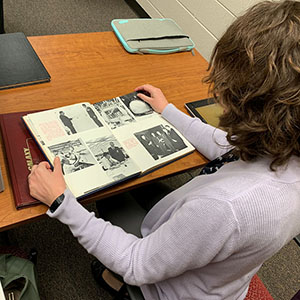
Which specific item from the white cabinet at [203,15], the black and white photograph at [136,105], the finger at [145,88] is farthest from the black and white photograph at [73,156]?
the white cabinet at [203,15]

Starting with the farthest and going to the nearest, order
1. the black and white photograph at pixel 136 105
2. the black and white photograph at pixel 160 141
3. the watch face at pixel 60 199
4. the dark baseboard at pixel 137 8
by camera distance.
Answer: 1. the dark baseboard at pixel 137 8
2. the black and white photograph at pixel 136 105
3. the black and white photograph at pixel 160 141
4. the watch face at pixel 60 199

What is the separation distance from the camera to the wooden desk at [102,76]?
1049 millimetres

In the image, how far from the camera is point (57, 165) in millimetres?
867

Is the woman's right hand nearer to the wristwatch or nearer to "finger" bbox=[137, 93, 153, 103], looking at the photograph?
"finger" bbox=[137, 93, 153, 103]

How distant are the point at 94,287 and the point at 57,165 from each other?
2.68 feet

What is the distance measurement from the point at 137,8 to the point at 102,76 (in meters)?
2.28

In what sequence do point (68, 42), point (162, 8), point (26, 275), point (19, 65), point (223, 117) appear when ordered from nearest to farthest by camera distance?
point (223, 117) → point (26, 275) → point (19, 65) → point (68, 42) → point (162, 8)

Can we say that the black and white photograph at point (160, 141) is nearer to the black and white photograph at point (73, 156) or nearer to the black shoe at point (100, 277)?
the black and white photograph at point (73, 156)

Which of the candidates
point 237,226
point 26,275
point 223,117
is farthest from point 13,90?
point 237,226

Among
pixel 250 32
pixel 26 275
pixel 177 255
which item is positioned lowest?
pixel 26 275

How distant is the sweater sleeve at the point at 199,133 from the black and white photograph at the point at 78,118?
0.26 meters

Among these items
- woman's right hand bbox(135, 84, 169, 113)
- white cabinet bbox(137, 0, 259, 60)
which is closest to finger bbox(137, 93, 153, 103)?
woman's right hand bbox(135, 84, 169, 113)

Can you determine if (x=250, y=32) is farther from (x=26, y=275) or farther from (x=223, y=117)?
(x=26, y=275)

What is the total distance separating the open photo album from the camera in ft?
2.94
